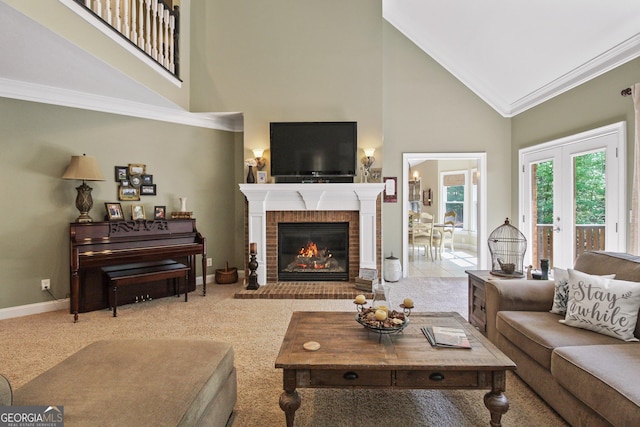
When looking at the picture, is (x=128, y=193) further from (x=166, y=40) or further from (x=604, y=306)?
(x=604, y=306)

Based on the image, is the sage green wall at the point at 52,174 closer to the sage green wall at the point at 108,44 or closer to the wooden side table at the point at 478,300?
the sage green wall at the point at 108,44

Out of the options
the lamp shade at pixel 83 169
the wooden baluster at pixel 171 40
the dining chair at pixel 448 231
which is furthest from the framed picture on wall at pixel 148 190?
the dining chair at pixel 448 231

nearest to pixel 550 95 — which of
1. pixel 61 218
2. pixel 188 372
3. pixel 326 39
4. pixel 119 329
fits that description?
pixel 326 39

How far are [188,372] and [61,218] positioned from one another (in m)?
3.40

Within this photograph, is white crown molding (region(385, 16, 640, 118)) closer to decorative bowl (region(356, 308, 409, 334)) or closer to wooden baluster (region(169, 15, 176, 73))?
wooden baluster (region(169, 15, 176, 73))

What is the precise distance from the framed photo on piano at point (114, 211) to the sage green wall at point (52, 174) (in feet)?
0.36

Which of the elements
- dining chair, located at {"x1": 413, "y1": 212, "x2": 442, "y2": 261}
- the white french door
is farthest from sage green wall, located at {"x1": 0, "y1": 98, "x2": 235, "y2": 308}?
the white french door

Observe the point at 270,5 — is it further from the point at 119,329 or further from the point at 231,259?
the point at 119,329

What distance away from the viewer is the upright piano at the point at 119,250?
3.32 metres

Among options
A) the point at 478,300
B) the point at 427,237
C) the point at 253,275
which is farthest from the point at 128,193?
the point at 427,237

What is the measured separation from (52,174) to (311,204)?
312 centimetres

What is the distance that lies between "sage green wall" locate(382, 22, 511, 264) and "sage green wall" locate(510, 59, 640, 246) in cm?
22

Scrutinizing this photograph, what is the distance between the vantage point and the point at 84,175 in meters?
3.48

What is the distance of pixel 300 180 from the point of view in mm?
4473
